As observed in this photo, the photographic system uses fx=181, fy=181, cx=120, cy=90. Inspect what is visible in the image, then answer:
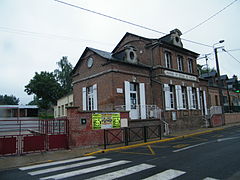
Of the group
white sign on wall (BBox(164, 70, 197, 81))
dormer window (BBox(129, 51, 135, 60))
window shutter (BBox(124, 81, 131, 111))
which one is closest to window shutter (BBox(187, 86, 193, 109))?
white sign on wall (BBox(164, 70, 197, 81))

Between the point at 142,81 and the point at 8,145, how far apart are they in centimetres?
1127

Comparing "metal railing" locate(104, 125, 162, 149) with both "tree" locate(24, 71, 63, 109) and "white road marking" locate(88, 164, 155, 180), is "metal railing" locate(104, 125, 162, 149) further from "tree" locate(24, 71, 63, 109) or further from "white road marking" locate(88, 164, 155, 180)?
"tree" locate(24, 71, 63, 109)

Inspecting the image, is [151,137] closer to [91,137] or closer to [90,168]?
[91,137]

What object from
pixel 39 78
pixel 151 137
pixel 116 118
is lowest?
pixel 151 137

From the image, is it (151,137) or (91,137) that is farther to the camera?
(151,137)

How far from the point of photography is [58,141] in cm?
991

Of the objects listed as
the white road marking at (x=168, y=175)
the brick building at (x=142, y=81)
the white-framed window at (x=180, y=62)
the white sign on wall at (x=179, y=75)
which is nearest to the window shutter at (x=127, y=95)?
the brick building at (x=142, y=81)

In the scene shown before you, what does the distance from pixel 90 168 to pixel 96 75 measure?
34.6ft

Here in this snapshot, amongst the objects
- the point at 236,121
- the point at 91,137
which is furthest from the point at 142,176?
the point at 236,121

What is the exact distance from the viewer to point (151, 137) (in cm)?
1366

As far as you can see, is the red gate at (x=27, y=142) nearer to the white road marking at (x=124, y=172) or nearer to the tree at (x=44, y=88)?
the white road marking at (x=124, y=172)

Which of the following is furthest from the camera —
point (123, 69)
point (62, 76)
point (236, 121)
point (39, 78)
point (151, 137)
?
point (62, 76)

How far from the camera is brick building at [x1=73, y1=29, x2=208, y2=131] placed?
1466 centimetres

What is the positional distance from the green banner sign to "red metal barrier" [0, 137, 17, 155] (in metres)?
4.13
